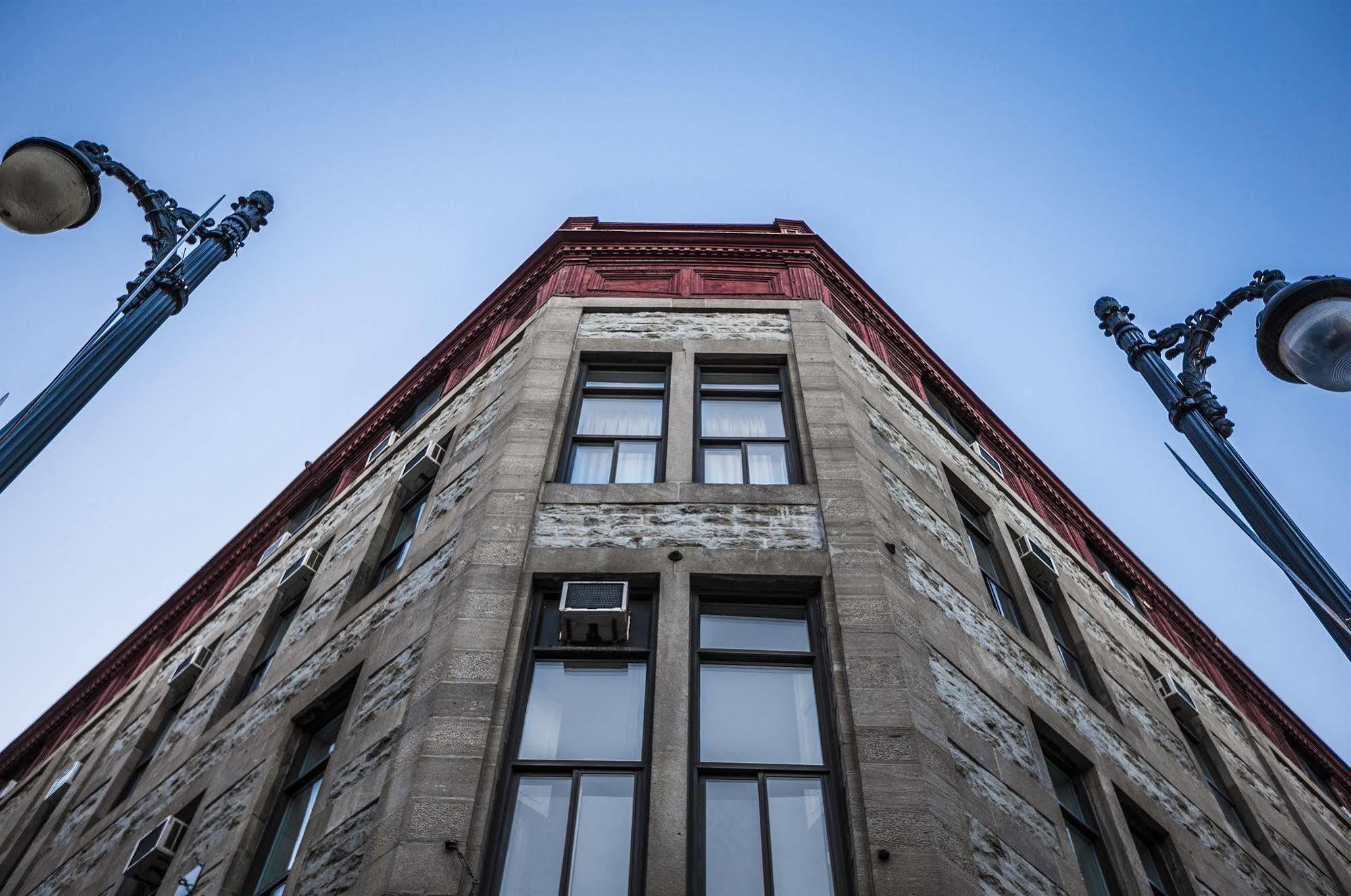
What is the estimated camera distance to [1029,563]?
49.8 feet

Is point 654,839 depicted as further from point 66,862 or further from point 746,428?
point 66,862

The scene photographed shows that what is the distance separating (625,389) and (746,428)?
1766mm

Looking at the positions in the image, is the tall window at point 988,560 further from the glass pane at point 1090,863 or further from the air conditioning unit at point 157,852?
the air conditioning unit at point 157,852

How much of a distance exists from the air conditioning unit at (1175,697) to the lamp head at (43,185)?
15449mm

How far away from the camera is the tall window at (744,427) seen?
12.7m

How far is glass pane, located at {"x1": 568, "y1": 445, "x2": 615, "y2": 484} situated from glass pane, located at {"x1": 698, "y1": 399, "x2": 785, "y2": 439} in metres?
1.31

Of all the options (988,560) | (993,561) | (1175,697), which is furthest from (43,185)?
(1175,697)

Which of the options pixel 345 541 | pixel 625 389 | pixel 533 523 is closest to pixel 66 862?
pixel 345 541

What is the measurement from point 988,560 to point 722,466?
4.35 m

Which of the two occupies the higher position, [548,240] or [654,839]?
[548,240]

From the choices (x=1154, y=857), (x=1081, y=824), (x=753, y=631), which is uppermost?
(x=753, y=631)

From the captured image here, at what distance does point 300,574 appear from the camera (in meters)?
16.0

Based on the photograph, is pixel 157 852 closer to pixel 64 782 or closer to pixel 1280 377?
pixel 64 782

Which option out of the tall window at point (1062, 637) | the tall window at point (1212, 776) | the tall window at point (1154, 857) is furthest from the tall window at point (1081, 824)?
the tall window at point (1212, 776)
